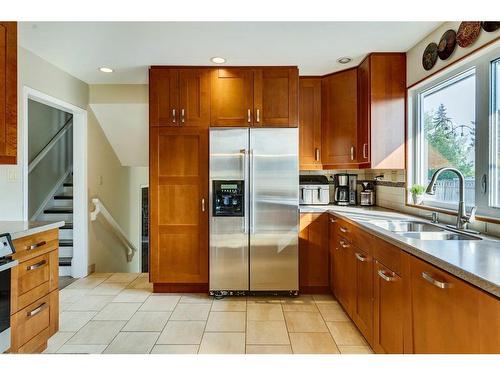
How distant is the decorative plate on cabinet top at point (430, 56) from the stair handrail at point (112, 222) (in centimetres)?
382

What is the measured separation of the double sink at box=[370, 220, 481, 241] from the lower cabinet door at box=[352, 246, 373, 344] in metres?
0.28

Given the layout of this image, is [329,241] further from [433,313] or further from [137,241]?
[137,241]

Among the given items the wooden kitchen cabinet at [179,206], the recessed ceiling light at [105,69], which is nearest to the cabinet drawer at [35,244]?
the wooden kitchen cabinet at [179,206]

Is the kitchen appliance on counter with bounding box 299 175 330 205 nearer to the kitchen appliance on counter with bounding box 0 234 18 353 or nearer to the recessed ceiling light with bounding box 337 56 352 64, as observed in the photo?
the recessed ceiling light with bounding box 337 56 352 64

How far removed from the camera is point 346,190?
3559 millimetres

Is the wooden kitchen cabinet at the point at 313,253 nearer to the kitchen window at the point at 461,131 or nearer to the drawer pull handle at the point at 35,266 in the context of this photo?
the kitchen window at the point at 461,131

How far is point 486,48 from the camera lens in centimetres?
189

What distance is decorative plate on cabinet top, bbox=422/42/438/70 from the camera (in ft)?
7.94

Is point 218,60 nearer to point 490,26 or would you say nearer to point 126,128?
point 126,128

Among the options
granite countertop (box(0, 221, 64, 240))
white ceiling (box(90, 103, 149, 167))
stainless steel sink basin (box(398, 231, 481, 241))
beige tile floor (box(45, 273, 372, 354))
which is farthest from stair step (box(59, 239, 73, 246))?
stainless steel sink basin (box(398, 231, 481, 241))

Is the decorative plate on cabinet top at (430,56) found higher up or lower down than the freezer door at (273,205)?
higher up

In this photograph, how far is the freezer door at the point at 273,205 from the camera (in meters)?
3.05
